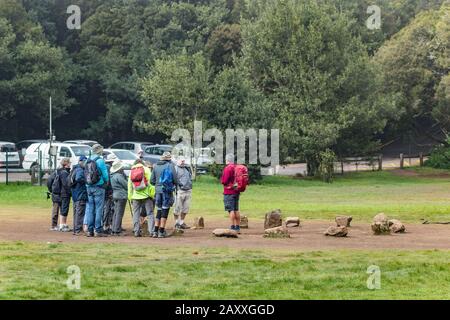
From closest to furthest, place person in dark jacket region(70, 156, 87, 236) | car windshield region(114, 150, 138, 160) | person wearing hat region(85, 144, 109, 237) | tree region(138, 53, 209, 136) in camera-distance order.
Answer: person wearing hat region(85, 144, 109, 237), person in dark jacket region(70, 156, 87, 236), car windshield region(114, 150, 138, 160), tree region(138, 53, 209, 136)

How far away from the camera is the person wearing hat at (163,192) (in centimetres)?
2395

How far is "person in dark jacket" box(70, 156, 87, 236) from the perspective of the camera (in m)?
24.5

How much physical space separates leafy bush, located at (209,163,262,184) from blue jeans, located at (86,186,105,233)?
85.5ft

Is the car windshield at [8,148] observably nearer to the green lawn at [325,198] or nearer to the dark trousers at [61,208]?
the green lawn at [325,198]

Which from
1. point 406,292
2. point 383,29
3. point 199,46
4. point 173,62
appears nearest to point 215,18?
point 199,46

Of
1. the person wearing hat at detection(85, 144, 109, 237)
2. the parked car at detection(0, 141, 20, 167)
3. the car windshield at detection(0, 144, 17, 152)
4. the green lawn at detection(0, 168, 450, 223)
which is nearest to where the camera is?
the person wearing hat at detection(85, 144, 109, 237)

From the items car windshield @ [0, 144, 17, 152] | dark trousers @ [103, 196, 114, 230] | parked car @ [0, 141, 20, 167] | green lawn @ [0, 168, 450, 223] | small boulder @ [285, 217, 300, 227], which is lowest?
green lawn @ [0, 168, 450, 223]

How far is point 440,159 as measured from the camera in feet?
220

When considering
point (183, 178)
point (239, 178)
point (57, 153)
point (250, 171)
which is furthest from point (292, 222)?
point (250, 171)

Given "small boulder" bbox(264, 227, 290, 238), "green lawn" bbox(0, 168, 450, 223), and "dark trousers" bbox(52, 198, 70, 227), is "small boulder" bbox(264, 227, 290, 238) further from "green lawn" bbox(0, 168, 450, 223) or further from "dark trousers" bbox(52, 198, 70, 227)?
"green lawn" bbox(0, 168, 450, 223)

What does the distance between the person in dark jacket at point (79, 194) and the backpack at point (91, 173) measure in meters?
0.61

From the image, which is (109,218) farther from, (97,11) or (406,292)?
(97,11)

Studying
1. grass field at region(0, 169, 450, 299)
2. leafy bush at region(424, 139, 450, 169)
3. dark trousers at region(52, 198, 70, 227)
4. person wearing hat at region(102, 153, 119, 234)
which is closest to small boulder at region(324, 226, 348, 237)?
grass field at region(0, 169, 450, 299)

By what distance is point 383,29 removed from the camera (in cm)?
8288
